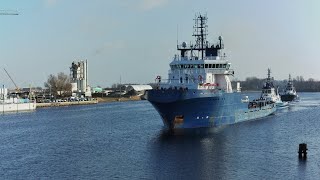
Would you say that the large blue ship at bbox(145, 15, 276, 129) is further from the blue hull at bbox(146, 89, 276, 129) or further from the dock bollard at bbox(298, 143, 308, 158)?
the dock bollard at bbox(298, 143, 308, 158)

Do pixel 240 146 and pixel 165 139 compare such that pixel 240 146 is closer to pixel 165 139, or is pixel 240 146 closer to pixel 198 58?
pixel 165 139

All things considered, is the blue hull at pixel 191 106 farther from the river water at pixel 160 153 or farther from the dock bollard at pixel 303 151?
the dock bollard at pixel 303 151

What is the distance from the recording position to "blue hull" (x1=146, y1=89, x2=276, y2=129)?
57906 millimetres

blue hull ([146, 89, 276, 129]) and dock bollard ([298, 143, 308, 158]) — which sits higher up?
blue hull ([146, 89, 276, 129])

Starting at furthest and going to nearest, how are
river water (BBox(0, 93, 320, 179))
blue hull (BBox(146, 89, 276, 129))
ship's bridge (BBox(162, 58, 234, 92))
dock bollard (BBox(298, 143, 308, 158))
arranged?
ship's bridge (BBox(162, 58, 234, 92)), blue hull (BBox(146, 89, 276, 129)), dock bollard (BBox(298, 143, 308, 158)), river water (BBox(0, 93, 320, 179))

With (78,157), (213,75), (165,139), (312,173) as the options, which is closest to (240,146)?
(165,139)

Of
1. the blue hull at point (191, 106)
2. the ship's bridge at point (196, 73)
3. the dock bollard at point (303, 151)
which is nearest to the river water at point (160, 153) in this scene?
the dock bollard at point (303, 151)

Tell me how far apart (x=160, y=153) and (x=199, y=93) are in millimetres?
14851

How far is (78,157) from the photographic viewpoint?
1781 inches

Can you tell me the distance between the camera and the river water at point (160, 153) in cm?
3794

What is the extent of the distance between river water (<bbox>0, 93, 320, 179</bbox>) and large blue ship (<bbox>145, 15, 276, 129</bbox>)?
1784 mm

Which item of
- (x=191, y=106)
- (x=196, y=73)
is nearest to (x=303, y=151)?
(x=191, y=106)

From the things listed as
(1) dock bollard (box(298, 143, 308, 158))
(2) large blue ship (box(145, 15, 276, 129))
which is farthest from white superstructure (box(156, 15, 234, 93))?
(1) dock bollard (box(298, 143, 308, 158))

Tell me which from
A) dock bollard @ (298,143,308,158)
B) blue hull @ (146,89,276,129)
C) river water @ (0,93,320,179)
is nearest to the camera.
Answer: river water @ (0,93,320,179)
